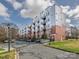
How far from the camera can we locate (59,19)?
48188 mm

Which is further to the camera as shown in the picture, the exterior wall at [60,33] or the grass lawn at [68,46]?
the exterior wall at [60,33]

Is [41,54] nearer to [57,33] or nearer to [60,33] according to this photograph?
[57,33]

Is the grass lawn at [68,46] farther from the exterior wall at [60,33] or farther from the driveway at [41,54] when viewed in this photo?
the exterior wall at [60,33]

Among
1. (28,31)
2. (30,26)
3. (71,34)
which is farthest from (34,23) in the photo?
(71,34)

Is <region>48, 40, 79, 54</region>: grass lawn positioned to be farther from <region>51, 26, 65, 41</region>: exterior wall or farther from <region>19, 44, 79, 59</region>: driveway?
<region>51, 26, 65, 41</region>: exterior wall

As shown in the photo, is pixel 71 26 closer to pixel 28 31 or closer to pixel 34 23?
pixel 34 23

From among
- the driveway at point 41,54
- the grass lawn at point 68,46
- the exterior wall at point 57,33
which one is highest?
the exterior wall at point 57,33

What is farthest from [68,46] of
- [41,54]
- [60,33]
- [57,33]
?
[60,33]

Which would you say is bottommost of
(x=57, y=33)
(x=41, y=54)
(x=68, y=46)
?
(x=41, y=54)

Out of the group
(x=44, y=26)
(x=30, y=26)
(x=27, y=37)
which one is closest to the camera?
(x=44, y=26)

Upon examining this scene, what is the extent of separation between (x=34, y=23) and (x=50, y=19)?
653 inches

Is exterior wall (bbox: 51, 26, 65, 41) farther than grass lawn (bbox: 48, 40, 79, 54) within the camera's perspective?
Yes

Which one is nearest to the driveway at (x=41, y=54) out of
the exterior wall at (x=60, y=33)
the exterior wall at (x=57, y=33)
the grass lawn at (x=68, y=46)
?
the grass lawn at (x=68, y=46)

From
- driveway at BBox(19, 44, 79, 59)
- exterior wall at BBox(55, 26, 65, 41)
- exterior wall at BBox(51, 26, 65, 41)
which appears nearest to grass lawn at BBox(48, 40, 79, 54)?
driveway at BBox(19, 44, 79, 59)
